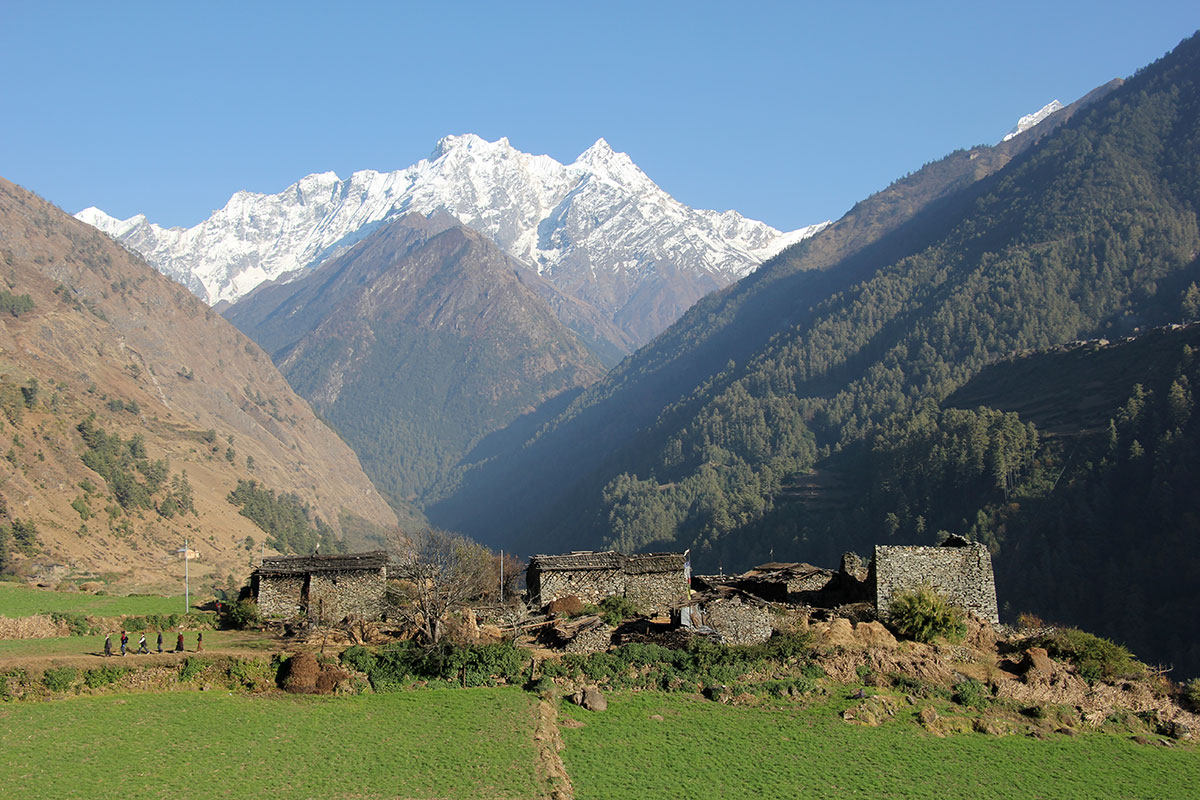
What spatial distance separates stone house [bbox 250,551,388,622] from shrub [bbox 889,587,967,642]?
26174 millimetres

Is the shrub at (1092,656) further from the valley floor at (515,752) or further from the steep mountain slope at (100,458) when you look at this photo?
the steep mountain slope at (100,458)

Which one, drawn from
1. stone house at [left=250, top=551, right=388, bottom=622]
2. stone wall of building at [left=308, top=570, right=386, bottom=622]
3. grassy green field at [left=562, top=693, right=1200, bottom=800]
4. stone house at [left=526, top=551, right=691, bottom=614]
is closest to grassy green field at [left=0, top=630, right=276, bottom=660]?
stone house at [left=250, top=551, right=388, bottom=622]

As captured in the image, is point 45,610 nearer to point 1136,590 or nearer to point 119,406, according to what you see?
point 1136,590

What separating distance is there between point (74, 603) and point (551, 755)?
136ft

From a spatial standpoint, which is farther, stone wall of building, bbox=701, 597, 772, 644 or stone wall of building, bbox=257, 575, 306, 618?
stone wall of building, bbox=257, 575, 306, 618

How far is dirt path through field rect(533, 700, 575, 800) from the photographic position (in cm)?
3428

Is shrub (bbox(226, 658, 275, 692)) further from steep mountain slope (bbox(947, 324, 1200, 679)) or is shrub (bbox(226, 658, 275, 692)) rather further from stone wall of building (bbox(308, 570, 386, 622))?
steep mountain slope (bbox(947, 324, 1200, 679))

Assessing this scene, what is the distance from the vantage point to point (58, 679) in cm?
3966

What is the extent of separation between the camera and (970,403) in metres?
158

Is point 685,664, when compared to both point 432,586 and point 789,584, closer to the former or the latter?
point 789,584

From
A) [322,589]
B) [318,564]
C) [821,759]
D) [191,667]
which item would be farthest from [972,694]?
[318,564]

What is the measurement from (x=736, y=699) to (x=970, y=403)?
127 metres

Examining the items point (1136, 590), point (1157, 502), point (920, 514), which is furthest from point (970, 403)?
point (1136, 590)

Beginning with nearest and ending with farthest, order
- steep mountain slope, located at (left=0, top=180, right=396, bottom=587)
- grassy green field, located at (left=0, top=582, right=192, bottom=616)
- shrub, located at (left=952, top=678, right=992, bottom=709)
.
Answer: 1. shrub, located at (left=952, top=678, right=992, bottom=709)
2. grassy green field, located at (left=0, top=582, right=192, bottom=616)
3. steep mountain slope, located at (left=0, top=180, right=396, bottom=587)
